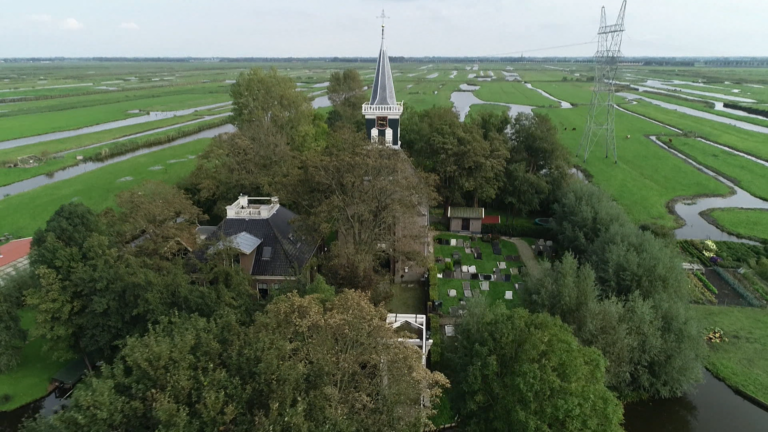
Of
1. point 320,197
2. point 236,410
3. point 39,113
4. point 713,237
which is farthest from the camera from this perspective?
point 39,113

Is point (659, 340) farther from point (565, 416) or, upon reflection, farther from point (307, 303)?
point (307, 303)

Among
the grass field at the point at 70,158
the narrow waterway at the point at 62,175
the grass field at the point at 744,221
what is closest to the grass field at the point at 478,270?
the grass field at the point at 744,221

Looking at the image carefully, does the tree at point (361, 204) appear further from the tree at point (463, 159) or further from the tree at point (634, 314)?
the tree at point (463, 159)

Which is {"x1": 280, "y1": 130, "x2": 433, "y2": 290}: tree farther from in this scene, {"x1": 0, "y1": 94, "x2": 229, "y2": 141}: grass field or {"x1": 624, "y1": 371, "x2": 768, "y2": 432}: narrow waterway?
{"x1": 0, "y1": 94, "x2": 229, "y2": 141}: grass field

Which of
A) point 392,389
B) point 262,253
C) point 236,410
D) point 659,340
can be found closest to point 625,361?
point 659,340

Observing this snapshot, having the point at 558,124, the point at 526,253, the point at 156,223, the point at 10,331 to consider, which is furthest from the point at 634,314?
the point at 558,124

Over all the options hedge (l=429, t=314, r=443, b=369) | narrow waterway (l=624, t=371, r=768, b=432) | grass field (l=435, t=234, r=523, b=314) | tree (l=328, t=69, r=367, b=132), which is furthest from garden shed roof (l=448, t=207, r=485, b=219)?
tree (l=328, t=69, r=367, b=132)
